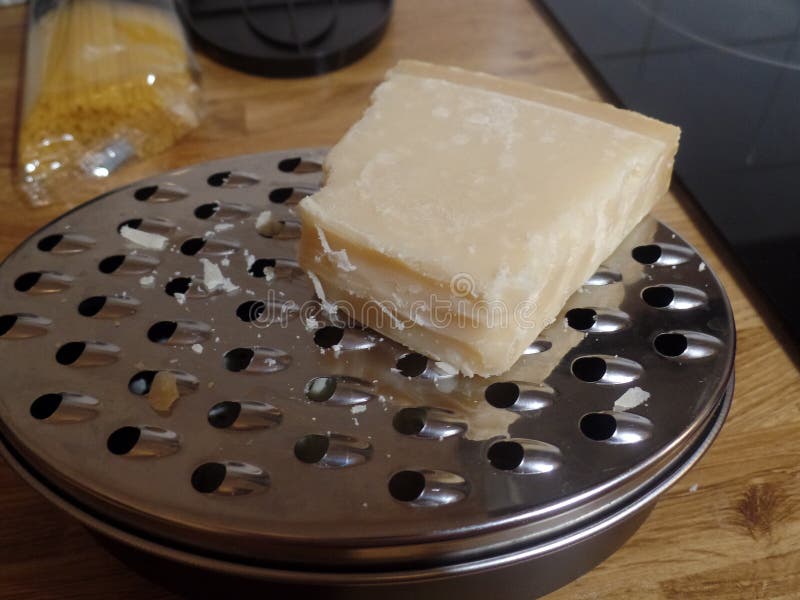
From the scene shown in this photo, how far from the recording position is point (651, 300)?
602 mm

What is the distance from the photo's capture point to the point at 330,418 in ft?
1.72

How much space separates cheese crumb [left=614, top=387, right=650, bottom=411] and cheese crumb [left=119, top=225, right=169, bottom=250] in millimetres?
396

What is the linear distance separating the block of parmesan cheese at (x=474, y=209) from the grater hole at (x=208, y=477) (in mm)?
158

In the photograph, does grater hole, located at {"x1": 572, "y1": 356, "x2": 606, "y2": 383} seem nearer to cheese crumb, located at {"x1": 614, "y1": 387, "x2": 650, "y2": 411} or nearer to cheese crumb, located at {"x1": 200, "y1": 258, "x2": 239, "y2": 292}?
cheese crumb, located at {"x1": 614, "y1": 387, "x2": 650, "y2": 411}

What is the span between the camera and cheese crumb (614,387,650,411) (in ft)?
1.73

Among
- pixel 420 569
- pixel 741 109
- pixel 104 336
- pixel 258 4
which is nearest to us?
pixel 420 569

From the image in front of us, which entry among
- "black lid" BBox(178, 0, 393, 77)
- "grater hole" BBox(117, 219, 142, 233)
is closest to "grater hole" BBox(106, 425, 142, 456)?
"grater hole" BBox(117, 219, 142, 233)

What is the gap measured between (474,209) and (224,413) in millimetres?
234

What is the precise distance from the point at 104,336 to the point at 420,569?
0.30 m

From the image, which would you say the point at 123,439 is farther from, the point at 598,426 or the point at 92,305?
the point at 598,426

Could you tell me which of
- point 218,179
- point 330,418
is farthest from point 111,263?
point 330,418

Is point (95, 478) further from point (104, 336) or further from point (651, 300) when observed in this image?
point (651, 300)

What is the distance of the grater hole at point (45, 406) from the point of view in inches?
20.7

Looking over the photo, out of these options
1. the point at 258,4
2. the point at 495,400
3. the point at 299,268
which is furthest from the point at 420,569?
the point at 258,4
